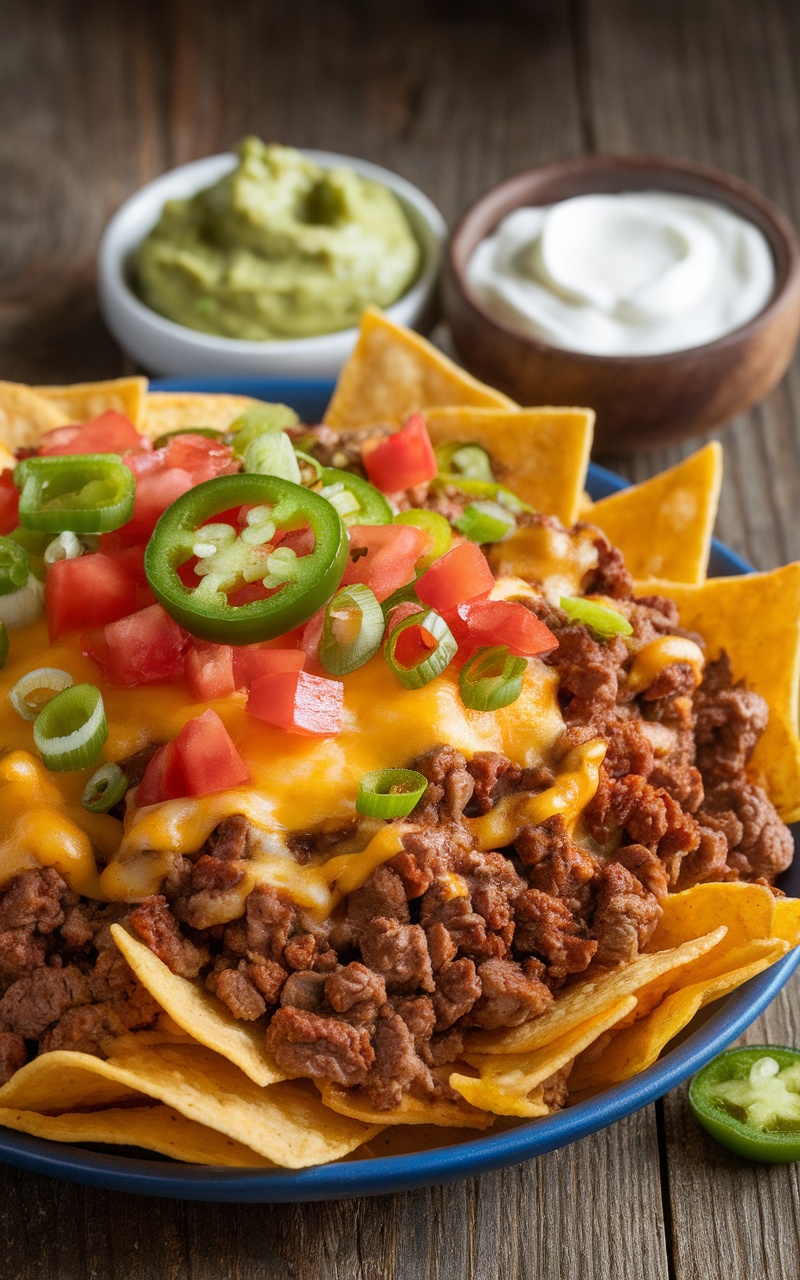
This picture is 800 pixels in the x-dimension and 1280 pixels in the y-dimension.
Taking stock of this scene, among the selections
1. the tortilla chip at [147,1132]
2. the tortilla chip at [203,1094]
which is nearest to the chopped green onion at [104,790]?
the tortilla chip at [203,1094]

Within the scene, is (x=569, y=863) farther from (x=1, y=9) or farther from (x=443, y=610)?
(x=1, y=9)

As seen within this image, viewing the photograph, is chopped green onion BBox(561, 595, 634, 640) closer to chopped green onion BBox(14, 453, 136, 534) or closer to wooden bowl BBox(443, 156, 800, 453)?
chopped green onion BBox(14, 453, 136, 534)

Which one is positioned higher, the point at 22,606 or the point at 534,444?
the point at 22,606

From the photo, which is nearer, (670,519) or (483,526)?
(483,526)

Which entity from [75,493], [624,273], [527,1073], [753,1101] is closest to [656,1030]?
[527,1073]

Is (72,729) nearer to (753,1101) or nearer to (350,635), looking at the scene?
(350,635)

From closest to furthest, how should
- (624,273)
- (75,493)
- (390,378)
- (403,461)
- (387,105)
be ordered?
(75,493) < (403,461) < (390,378) < (624,273) < (387,105)

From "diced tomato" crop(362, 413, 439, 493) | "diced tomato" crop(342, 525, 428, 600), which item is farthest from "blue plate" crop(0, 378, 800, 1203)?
"diced tomato" crop(362, 413, 439, 493)
